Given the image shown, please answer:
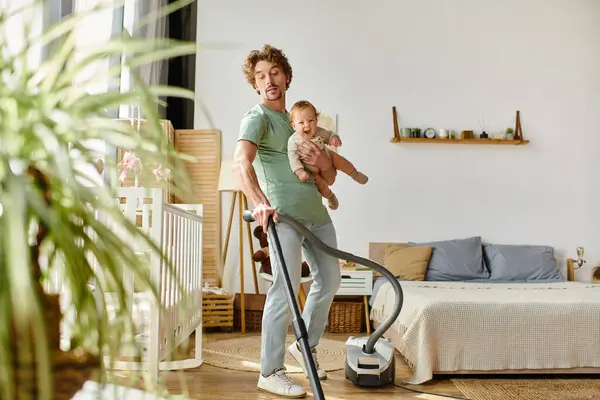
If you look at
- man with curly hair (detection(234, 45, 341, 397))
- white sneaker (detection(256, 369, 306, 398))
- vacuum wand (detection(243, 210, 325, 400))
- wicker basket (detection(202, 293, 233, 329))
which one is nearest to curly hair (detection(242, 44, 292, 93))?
man with curly hair (detection(234, 45, 341, 397))

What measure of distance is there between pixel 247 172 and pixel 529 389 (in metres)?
1.64

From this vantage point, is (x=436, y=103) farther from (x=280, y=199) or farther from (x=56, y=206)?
(x=56, y=206)

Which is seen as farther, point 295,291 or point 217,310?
point 217,310

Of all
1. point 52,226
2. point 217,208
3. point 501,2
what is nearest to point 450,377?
point 217,208

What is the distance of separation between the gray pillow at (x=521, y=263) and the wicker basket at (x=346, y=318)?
1.15 metres

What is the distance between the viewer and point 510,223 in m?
5.41

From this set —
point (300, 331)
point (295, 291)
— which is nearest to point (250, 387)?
point (295, 291)

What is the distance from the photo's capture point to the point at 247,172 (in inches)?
93.4

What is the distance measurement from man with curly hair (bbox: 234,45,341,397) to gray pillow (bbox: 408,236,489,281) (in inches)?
94.5

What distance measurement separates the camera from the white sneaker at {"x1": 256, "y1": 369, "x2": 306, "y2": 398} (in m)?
2.51

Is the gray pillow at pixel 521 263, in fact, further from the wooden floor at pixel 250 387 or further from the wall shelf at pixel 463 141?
the wooden floor at pixel 250 387

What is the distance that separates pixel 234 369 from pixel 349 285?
1670 millimetres

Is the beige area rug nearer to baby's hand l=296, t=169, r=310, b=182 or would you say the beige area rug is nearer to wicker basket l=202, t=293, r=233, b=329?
baby's hand l=296, t=169, r=310, b=182

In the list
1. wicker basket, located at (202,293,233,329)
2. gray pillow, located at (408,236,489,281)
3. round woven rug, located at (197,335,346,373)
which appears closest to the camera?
round woven rug, located at (197,335,346,373)
